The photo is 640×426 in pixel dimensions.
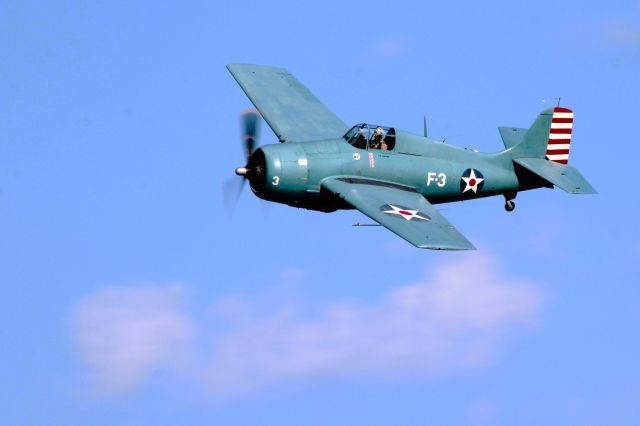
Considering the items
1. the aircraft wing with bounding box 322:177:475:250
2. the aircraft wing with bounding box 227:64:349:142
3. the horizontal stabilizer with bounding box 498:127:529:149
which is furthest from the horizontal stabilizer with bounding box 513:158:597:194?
the aircraft wing with bounding box 227:64:349:142

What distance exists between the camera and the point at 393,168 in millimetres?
38688

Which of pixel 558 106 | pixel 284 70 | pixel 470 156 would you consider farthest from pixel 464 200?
pixel 284 70

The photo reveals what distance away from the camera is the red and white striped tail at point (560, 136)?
41.2 m

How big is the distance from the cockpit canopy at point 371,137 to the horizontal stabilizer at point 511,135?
412 cm

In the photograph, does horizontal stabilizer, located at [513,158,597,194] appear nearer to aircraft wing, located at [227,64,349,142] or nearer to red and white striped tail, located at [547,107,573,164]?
red and white striped tail, located at [547,107,573,164]

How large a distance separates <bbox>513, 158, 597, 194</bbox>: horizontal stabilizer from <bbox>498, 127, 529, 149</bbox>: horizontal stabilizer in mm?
816

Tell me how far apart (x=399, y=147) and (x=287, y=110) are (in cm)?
485

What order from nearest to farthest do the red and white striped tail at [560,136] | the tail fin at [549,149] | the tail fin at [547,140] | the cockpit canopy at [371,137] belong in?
the cockpit canopy at [371,137], the tail fin at [549,149], the tail fin at [547,140], the red and white striped tail at [560,136]

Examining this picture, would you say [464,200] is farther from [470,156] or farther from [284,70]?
[284,70]

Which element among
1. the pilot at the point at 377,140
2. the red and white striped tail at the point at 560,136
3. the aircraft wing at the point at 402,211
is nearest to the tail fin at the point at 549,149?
the red and white striped tail at the point at 560,136

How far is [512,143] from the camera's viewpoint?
137 feet

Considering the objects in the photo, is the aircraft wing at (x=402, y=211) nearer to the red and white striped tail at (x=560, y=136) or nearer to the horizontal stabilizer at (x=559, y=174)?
the horizontal stabilizer at (x=559, y=174)

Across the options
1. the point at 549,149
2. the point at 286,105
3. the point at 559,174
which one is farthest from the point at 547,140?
the point at 286,105

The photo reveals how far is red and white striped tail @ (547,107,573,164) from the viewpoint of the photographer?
135 feet
